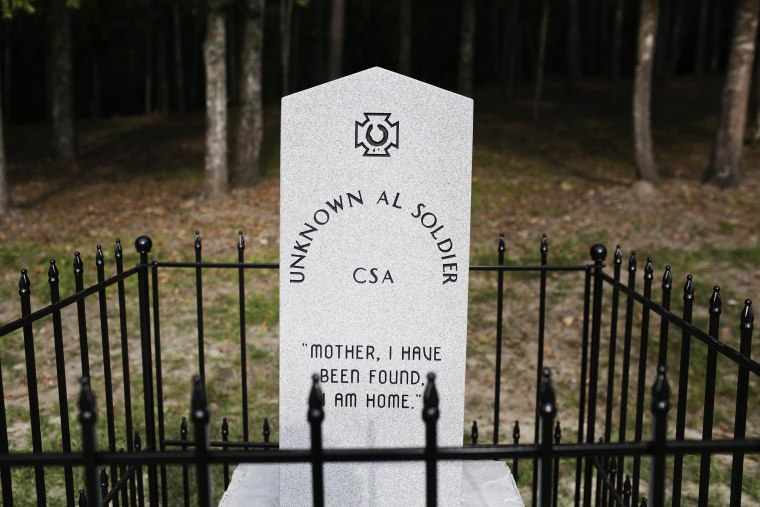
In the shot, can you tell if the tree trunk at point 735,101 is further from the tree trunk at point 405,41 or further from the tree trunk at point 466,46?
the tree trunk at point 405,41

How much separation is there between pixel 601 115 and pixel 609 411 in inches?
797

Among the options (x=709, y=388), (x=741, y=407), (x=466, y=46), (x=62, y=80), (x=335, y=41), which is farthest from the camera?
(x=466, y=46)

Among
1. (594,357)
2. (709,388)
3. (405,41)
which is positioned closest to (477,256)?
(594,357)

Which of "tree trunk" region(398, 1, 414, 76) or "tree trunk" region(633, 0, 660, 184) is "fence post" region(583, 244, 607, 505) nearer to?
"tree trunk" region(633, 0, 660, 184)

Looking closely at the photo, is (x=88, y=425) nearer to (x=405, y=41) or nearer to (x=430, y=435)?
(x=430, y=435)

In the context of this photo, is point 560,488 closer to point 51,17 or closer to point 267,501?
point 267,501

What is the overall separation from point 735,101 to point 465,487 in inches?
381

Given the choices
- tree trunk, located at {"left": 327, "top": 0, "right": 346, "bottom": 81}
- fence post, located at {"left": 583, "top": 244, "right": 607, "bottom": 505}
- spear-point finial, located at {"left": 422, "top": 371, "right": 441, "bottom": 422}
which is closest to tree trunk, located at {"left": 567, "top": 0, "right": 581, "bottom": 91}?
tree trunk, located at {"left": 327, "top": 0, "right": 346, "bottom": 81}

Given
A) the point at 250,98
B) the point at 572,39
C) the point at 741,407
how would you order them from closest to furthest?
the point at 741,407, the point at 250,98, the point at 572,39

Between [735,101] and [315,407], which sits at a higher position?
[735,101]

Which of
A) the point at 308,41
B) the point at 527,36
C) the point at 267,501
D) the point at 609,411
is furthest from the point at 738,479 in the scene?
the point at 527,36

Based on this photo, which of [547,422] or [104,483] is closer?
[547,422]

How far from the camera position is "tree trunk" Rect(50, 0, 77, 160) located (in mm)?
15867

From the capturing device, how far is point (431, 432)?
6.03ft
